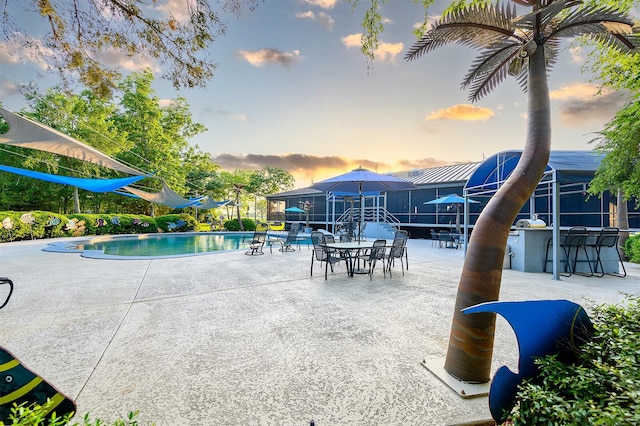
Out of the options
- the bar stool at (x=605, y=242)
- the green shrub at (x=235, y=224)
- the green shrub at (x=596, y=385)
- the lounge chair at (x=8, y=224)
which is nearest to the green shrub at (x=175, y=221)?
the green shrub at (x=235, y=224)

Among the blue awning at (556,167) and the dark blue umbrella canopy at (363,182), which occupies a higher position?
the blue awning at (556,167)

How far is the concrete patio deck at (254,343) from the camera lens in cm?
196

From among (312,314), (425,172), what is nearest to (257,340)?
(312,314)

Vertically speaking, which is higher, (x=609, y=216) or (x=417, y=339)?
(x=609, y=216)

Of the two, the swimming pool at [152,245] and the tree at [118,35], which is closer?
the tree at [118,35]

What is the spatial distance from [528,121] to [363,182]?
16.5 feet

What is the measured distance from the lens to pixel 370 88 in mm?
9094

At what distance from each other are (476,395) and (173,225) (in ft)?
69.0

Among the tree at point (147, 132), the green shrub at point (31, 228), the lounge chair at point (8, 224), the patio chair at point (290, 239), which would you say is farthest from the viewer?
the tree at point (147, 132)

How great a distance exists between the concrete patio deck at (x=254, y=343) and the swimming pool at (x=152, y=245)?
527 cm

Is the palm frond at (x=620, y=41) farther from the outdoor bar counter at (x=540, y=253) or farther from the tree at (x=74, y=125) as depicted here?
the tree at (x=74, y=125)

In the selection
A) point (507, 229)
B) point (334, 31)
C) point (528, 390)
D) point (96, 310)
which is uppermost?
point (334, 31)

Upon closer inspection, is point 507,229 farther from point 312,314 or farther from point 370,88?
point 370,88

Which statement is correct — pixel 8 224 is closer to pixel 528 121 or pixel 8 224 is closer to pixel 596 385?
pixel 528 121
